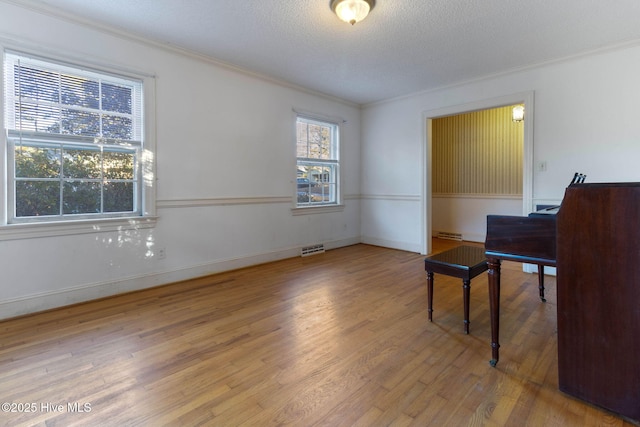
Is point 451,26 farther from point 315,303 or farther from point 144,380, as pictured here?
point 144,380

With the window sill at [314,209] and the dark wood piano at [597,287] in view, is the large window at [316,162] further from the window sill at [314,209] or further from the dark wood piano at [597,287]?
the dark wood piano at [597,287]

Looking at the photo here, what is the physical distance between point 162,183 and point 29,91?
1.24m

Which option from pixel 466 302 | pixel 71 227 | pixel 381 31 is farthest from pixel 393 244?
pixel 71 227

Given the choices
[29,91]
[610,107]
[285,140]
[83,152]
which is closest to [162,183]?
[83,152]

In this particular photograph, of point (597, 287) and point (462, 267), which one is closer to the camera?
point (597, 287)

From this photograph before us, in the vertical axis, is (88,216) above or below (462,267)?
above

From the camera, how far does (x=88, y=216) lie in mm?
2900

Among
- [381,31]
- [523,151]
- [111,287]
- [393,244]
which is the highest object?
[381,31]

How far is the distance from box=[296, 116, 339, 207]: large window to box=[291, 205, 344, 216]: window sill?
0.09 metres

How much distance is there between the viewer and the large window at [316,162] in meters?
4.77

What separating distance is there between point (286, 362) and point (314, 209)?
10.5 ft

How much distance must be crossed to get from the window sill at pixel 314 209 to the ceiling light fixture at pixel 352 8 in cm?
268

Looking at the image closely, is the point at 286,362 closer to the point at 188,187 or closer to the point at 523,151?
the point at 188,187

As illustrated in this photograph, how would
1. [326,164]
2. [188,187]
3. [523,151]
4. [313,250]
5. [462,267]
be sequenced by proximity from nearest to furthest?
[462,267] < [188,187] < [523,151] < [313,250] < [326,164]
